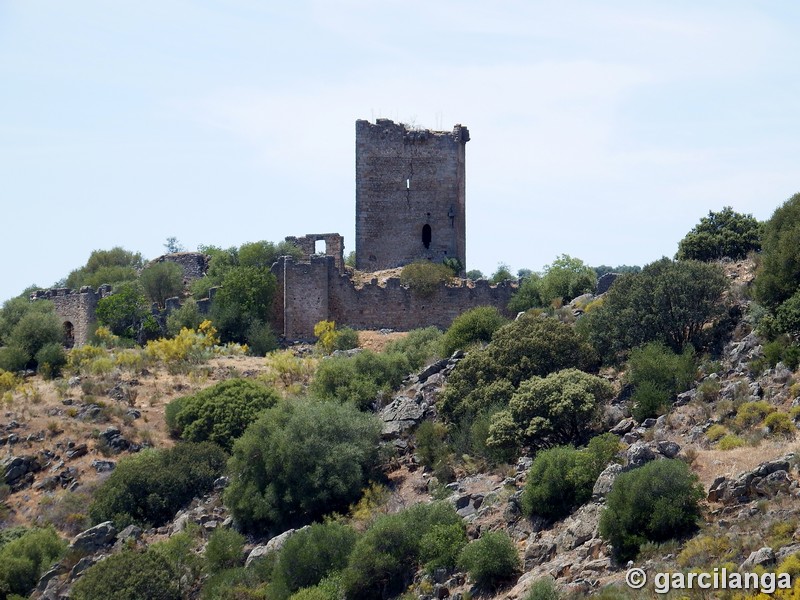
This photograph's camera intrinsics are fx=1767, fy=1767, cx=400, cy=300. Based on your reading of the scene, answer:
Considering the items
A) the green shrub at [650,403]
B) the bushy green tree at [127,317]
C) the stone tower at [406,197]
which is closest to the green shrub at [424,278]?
the stone tower at [406,197]

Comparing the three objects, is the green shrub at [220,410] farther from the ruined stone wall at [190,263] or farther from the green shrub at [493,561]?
the ruined stone wall at [190,263]

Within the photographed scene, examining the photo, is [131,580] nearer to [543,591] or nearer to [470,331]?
[543,591]

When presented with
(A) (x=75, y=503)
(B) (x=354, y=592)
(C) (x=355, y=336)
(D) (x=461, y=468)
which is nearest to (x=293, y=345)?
(C) (x=355, y=336)

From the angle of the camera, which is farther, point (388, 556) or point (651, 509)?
point (388, 556)

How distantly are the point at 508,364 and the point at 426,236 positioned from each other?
17531mm

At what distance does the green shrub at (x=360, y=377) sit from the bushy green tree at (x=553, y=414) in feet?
19.7

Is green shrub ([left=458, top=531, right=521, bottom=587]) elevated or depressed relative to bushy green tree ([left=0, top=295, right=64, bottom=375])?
depressed

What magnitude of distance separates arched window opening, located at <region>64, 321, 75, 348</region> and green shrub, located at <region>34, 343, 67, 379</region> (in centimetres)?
346

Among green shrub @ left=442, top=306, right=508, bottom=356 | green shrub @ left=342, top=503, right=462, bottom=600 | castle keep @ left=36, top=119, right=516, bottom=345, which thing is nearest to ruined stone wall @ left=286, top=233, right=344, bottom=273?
castle keep @ left=36, top=119, right=516, bottom=345

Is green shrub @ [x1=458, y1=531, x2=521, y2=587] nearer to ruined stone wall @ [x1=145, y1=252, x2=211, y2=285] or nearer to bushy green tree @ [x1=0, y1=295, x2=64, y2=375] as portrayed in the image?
bushy green tree @ [x1=0, y1=295, x2=64, y2=375]

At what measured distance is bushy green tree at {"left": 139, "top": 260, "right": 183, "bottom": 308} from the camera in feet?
178

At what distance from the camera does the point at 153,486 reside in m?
38.2

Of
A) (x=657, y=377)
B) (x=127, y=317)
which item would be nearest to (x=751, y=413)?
(x=657, y=377)

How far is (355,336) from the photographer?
47.2 m
